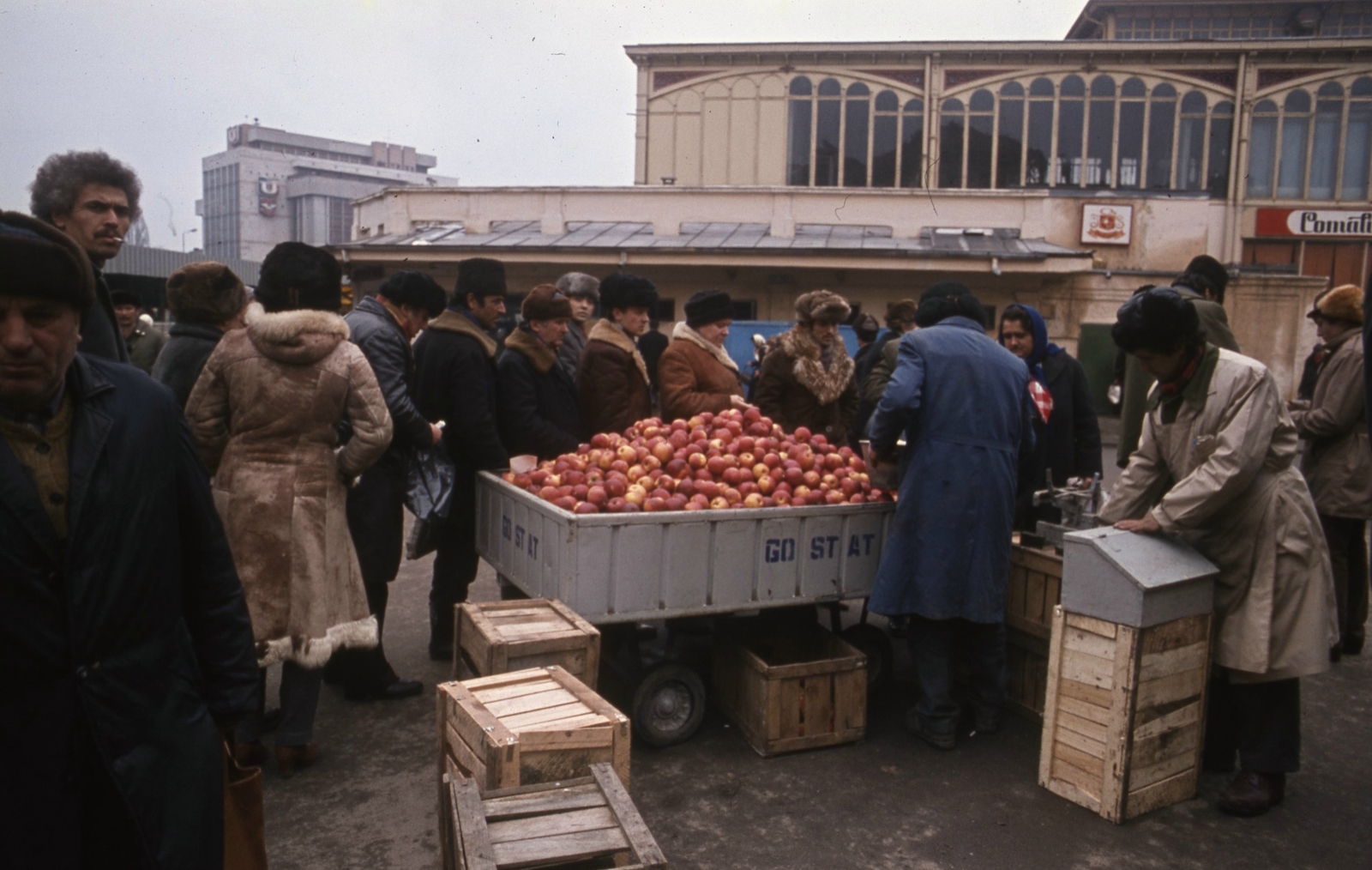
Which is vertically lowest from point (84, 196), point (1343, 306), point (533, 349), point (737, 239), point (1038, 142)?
point (533, 349)

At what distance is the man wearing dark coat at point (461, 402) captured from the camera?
5543 millimetres

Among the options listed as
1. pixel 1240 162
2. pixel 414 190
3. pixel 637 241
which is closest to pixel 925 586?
pixel 637 241

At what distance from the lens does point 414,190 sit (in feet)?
85.7

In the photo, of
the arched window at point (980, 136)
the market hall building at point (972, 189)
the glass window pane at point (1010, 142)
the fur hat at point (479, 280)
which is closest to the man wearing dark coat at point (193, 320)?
the fur hat at point (479, 280)

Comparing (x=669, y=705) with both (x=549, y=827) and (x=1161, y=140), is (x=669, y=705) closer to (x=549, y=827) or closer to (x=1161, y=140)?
(x=549, y=827)

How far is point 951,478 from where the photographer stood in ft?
15.3

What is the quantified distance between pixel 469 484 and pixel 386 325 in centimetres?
114

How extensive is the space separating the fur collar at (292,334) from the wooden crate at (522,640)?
1.31 metres

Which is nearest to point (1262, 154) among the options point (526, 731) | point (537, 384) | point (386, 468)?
point (537, 384)

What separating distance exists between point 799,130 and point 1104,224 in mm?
9416

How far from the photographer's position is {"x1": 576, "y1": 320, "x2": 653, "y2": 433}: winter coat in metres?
6.05

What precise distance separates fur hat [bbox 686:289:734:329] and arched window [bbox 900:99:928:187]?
24356mm

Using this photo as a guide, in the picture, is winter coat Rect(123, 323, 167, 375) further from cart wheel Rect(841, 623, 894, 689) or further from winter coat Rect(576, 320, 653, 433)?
cart wheel Rect(841, 623, 894, 689)

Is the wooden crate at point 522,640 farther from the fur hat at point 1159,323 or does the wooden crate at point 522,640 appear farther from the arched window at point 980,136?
the arched window at point 980,136
